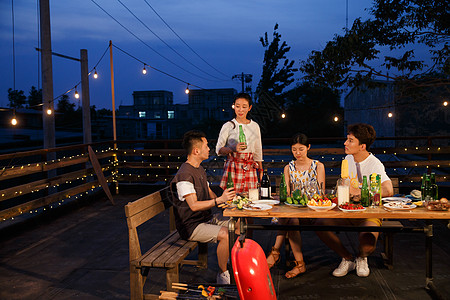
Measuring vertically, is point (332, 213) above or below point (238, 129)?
below

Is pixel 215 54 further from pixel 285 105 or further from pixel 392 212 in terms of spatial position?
pixel 392 212

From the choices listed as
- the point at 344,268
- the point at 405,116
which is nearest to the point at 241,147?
the point at 344,268

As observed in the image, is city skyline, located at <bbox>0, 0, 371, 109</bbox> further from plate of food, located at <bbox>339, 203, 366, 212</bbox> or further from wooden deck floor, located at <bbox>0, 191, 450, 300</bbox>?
plate of food, located at <bbox>339, 203, 366, 212</bbox>

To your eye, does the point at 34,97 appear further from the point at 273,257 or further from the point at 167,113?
the point at 273,257

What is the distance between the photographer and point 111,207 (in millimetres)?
7465

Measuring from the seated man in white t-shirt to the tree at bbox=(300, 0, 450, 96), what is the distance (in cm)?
501

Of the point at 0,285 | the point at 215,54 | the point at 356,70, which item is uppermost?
the point at 215,54

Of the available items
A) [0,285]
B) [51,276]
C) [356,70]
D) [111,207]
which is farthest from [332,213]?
[356,70]

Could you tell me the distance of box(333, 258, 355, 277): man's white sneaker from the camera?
3.88 m

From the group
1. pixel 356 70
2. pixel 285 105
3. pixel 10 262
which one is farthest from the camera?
pixel 285 105

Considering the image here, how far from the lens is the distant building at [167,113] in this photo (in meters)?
41.6

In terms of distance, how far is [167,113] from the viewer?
46.8 meters

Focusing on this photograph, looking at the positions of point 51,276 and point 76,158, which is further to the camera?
point 76,158

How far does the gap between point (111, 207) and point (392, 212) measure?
5.58 m
